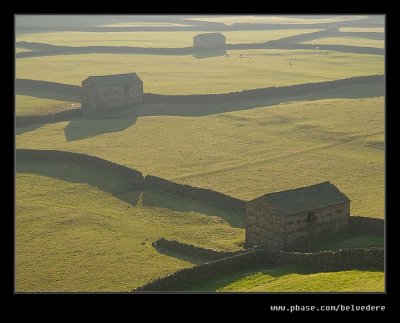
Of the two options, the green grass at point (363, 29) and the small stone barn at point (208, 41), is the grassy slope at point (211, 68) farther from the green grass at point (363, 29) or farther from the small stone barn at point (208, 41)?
the green grass at point (363, 29)

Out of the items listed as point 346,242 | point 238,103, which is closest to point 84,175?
point 346,242

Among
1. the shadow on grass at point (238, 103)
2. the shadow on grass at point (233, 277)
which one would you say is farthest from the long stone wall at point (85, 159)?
the shadow on grass at point (238, 103)

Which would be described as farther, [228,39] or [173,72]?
[228,39]

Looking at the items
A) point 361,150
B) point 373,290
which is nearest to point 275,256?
point 373,290

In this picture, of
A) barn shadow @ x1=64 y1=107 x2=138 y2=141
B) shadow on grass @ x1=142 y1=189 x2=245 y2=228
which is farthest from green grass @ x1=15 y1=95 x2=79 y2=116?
shadow on grass @ x1=142 y1=189 x2=245 y2=228

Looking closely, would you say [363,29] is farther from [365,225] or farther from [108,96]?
[365,225]

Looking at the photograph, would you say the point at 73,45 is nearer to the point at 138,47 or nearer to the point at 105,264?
the point at 138,47

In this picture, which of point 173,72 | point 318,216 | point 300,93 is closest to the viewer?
point 318,216
